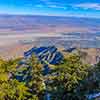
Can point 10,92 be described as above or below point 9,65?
below

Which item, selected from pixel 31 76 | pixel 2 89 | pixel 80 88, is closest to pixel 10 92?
pixel 2 89

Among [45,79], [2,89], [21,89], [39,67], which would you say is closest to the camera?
[2,89]

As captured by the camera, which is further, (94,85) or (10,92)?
(94,85)

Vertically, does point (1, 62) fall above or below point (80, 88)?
above

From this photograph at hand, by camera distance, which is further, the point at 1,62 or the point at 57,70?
the point at 57,70

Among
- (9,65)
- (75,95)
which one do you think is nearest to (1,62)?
(9,65)

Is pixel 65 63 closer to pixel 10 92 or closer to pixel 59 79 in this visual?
pixel 59 79

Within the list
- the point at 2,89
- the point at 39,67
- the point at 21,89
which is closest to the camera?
the point at 2,89

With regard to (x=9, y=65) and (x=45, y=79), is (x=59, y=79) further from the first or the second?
(x=9, y=65)

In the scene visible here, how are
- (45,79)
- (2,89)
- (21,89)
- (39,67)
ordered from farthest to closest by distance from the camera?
(45,79) < (39,67) < (21,89) < (2,89)
